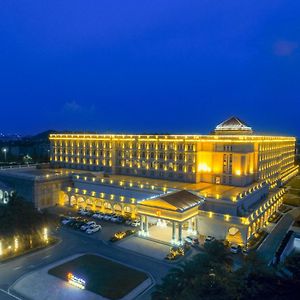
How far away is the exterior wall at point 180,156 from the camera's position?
214 ft

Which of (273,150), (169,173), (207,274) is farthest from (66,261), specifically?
(273,150)

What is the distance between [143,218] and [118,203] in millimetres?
12985

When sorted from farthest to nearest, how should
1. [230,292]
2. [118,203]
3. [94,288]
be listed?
[118,203], [94,288], [230,292]

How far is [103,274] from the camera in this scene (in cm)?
3759

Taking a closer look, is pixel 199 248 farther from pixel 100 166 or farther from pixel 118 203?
pixel 100 166

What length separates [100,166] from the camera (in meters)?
82.2

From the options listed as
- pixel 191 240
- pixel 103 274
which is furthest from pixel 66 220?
pixel 191 240

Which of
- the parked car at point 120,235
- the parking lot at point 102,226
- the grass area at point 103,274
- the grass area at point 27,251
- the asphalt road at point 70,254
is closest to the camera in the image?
the grass area at point 103,274

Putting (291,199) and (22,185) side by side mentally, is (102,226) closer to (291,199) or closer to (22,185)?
(22,185)

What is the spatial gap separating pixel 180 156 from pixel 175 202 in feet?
75.1

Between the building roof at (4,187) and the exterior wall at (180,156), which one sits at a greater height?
the exterior wall at (180,156)

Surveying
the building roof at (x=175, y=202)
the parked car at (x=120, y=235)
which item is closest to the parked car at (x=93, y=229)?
the parked car at (x=120, y=235)

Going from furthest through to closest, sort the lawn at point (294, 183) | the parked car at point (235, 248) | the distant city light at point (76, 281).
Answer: the lawn at point (294, 183) → the parked car at point (235, 248) → the distant city light at point (76, 281)

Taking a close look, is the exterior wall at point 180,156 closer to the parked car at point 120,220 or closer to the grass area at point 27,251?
the parked car at point 120,220
